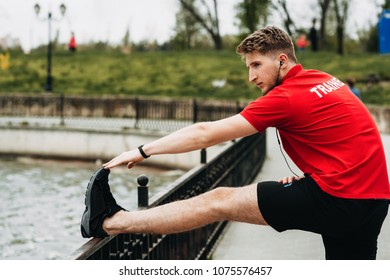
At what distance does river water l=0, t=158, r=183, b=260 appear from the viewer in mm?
10195

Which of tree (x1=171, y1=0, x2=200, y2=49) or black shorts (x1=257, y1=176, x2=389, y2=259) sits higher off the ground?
tree (x1=171, y1=0, x2=200, y2=49)

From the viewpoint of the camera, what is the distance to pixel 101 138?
68.2ft

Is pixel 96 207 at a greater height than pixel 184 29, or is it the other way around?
pixel 184 29

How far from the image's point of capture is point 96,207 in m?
3.87

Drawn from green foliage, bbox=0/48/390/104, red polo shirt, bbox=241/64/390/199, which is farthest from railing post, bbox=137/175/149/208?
green foliage, bbox=0/48/390/104

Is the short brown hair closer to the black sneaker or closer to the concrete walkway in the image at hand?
the black sneaker

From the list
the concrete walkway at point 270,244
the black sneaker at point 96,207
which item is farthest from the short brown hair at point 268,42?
the concrete walkway at point 270,244

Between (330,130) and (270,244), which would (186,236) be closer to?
(270,244)

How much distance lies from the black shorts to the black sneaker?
85cm

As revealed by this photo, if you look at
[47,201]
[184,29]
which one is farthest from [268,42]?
[184,29]

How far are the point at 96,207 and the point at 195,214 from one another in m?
0.55

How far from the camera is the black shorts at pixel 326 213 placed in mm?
3544
